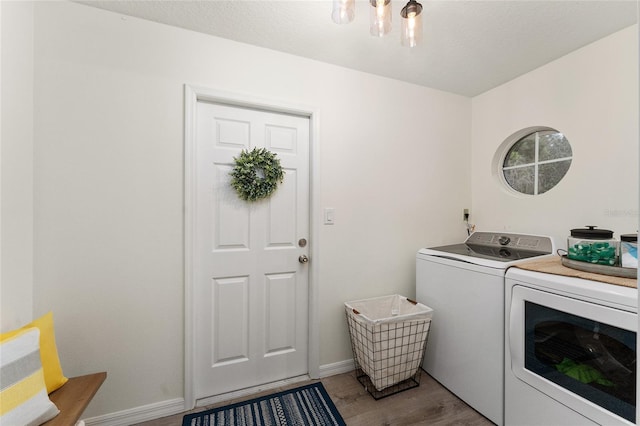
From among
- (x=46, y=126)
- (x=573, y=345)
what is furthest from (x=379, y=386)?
(x=46, y=126)

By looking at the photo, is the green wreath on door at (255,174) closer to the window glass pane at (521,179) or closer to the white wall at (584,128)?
the white wall at (584,128)

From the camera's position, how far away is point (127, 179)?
1.61 meters

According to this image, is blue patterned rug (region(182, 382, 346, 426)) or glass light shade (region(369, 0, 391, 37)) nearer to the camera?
glass light shade (region(369, 0, 391, 37))

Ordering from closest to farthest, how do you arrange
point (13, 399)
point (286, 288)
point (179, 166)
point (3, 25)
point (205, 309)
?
point (13, 399)
point (3, 25)
point (179, 166)
point (205, 309)
point (286, 288)

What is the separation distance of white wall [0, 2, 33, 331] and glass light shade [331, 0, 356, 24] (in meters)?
1.49

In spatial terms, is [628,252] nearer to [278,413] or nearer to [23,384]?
[278,413]

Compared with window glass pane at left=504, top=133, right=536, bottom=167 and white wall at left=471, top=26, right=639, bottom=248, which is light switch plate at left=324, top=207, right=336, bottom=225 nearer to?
white wall at left=471, top=26, right=639, bottom=248

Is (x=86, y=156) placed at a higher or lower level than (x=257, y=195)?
higher

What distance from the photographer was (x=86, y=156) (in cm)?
154

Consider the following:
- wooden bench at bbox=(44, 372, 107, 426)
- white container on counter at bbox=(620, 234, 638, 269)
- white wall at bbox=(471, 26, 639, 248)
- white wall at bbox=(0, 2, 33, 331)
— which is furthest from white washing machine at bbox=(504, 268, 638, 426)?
white wall at bbox=(0, 2, 33, 331)

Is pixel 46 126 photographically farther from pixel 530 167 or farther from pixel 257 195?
pixel 530 167

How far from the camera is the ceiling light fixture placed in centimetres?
125

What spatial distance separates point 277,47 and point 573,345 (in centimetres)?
242

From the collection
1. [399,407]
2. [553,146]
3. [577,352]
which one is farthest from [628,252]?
[399,407]
